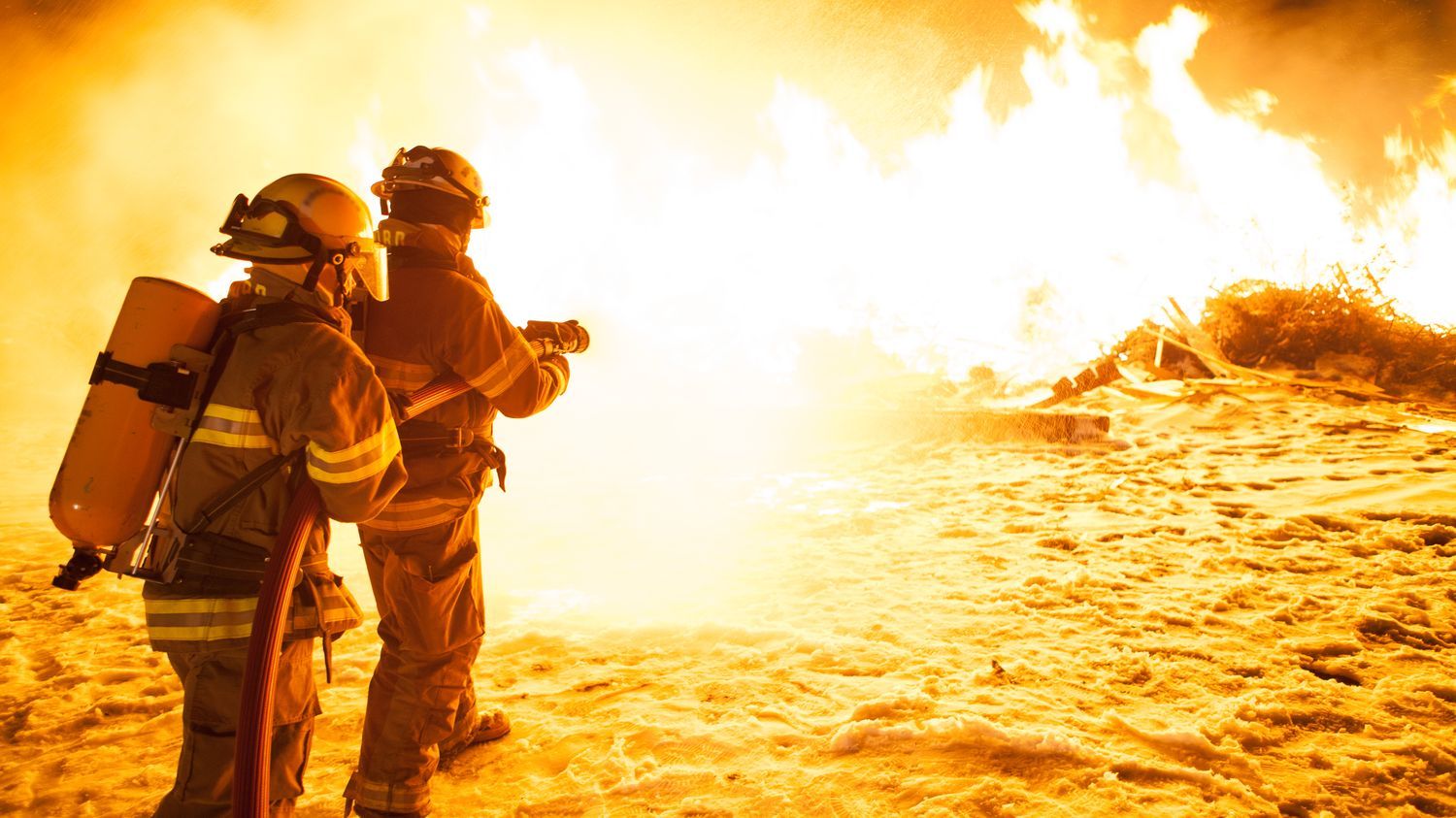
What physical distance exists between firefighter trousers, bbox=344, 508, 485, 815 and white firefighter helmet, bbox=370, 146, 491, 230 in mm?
1258

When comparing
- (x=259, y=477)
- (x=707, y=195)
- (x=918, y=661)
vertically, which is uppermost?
(x=707, y=195)

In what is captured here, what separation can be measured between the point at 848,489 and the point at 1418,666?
177 inches

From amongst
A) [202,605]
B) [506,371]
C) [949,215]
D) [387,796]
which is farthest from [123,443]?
[949,215]

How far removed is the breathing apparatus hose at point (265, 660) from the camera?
4.93ft

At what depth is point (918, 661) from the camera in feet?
10.5

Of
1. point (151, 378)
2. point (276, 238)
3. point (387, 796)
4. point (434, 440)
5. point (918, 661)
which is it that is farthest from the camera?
point (918, 661)

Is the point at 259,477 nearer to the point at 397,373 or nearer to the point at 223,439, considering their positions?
the point at 223,439

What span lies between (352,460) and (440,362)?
0.72m

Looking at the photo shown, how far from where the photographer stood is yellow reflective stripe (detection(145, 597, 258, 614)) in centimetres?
159

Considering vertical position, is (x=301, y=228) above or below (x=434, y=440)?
above

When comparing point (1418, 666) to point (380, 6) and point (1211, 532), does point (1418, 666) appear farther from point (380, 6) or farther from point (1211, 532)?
point (380, 6)

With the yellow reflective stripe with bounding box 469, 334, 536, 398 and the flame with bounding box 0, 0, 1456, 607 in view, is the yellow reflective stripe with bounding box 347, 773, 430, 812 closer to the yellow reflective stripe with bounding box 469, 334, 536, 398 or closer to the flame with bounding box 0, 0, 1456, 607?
the yellow reflective stripe with bounding box 469, 334, 536, 398

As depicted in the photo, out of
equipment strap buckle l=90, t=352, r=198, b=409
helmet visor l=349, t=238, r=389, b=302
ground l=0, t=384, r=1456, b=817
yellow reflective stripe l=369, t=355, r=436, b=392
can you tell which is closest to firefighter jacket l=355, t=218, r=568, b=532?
yellow reflective stripe l=369, t=355, r=436, b=392

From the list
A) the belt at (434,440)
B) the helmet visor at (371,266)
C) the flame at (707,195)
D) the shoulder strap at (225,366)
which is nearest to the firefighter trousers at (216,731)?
the shoulder strap at (225,366)
